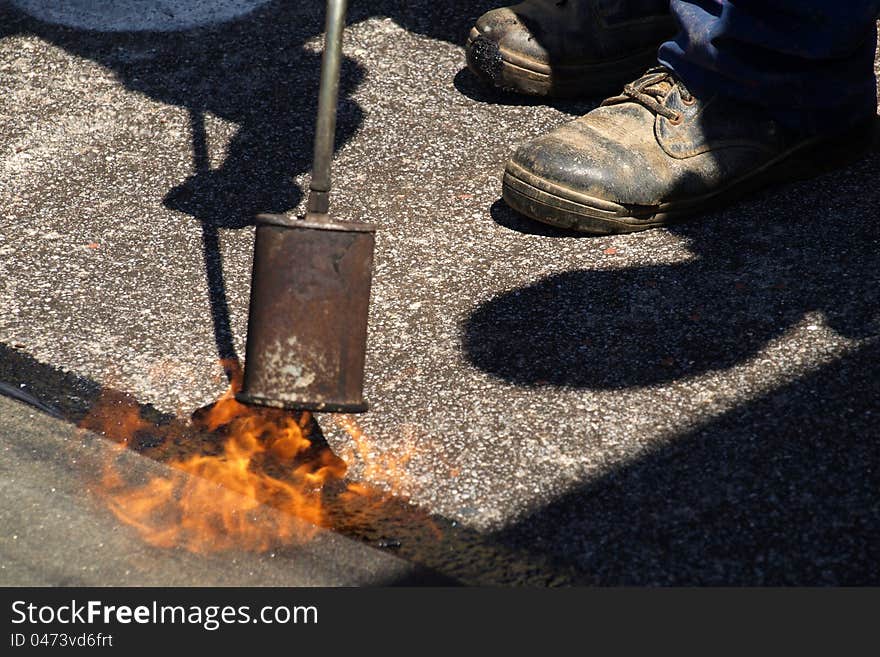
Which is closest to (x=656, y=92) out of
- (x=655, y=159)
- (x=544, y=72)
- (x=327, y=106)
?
(x=655, y=159)

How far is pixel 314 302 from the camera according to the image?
170cm

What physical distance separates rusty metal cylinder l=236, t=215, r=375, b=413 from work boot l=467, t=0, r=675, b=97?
54.6 inches

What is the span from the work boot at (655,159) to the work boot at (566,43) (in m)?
0.38

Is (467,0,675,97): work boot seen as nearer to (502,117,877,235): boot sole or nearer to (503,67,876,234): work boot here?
(503,67,876,234): work boot

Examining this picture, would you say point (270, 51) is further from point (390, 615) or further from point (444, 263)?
point (390, 615)

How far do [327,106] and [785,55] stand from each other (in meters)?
1.19

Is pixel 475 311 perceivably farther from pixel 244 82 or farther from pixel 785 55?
pixel 244 82

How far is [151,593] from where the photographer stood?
64.1 inches

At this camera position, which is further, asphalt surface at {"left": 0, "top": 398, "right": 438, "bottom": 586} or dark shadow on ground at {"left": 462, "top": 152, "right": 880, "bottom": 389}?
dark shadow on ground at {"left": 462, "top": 152, "right": 880, "bottom": 389}

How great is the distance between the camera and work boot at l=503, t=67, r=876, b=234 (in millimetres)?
Result: 2416

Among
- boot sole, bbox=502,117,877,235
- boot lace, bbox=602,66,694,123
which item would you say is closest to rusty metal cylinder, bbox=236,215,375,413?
boot sole, bbox=502,117,877,235

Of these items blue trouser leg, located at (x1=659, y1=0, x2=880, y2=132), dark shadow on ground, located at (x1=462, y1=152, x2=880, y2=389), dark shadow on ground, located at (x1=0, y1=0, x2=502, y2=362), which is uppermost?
blue trouser leg, located at (x1=659, y1=0, x2=880, y2=132)

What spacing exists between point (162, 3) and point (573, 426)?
2226 millimetres

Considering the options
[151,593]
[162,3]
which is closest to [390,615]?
[151,593]
